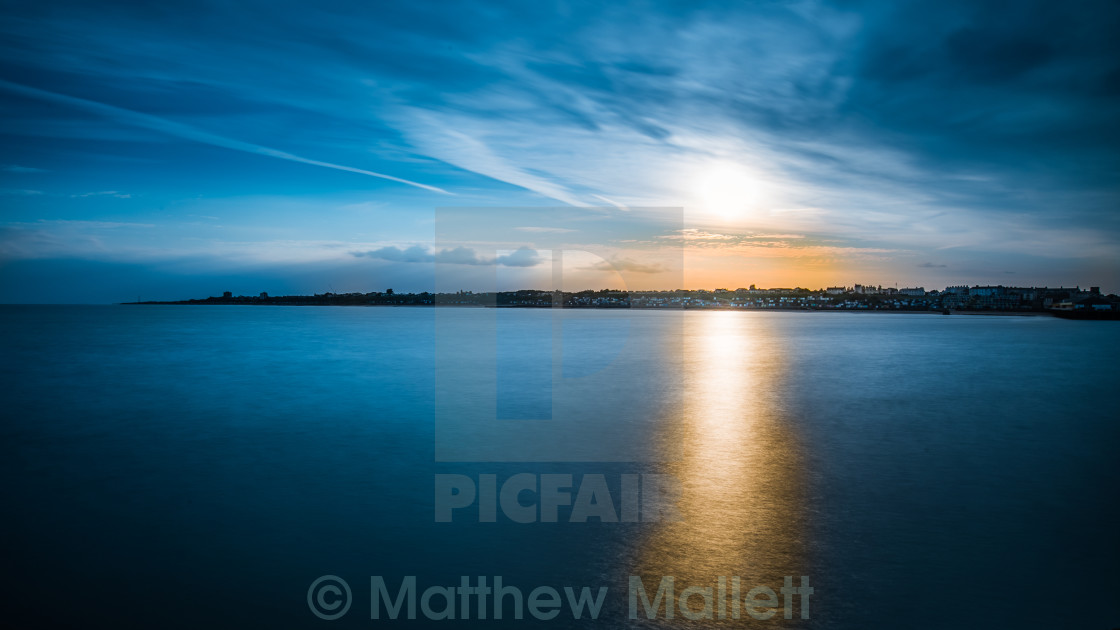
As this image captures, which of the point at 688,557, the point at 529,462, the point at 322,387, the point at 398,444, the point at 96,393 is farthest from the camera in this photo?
the point at 322,387

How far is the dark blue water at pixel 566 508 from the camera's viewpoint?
19.3 feet

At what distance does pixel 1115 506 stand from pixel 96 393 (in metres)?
25.5

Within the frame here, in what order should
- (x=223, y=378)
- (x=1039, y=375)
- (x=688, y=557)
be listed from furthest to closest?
(x=1039, y=375) → (x=223, y=378) → (x=688, y=557)

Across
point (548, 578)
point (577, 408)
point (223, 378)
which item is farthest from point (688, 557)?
point (223, 378)

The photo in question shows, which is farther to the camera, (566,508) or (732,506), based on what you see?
(732,506)

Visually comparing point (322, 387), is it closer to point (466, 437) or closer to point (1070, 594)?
point (466, 437)

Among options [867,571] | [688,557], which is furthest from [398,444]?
[867,571]

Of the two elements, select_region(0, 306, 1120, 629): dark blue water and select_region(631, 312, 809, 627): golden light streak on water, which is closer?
select_region(0, 306, 1120, 629): dark blue water

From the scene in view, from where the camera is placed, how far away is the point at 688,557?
6656 millimetres

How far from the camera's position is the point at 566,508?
8273 mm

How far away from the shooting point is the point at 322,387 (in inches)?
840

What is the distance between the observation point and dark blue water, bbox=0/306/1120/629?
5871 millimetres

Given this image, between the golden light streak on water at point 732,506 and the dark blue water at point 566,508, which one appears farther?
the golden light streak on water at point 732,506

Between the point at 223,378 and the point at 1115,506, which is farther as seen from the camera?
the point at 223,378
